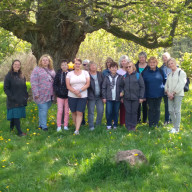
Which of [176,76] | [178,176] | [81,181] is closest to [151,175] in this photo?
[178,176]

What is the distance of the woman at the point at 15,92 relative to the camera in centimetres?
720

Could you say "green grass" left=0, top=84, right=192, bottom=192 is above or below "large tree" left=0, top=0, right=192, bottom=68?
below

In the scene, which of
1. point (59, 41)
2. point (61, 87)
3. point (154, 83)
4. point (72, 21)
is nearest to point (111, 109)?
point (154, 83)

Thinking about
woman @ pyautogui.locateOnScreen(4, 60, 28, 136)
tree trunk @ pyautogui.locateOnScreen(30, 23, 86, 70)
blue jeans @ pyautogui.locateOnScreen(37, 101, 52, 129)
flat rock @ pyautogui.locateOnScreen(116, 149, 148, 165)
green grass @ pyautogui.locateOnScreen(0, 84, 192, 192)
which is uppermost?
tree trunk @ pyautogui.locateOnScreen(30, 23, 86, 70)

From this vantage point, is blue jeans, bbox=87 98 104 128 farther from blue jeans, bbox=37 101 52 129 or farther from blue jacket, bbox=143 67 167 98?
blue jacket, bbox=143 67 167 98

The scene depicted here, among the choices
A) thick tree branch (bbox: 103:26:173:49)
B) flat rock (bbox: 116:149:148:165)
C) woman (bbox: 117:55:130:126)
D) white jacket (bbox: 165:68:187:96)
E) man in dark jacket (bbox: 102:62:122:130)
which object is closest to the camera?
flat rock (bbox: 116:149:148:165)

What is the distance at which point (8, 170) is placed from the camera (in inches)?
193

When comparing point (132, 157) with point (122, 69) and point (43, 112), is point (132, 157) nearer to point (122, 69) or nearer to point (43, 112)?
point (122, 69)

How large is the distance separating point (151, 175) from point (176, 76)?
340 centimetres

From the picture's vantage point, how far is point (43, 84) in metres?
7.63

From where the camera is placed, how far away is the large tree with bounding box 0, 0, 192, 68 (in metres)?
8.78

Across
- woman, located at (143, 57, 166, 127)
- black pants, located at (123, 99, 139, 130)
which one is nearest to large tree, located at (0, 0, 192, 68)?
woman, located at (143, 57, 166, 127)

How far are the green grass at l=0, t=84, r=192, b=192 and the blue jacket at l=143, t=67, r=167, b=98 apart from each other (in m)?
1.01

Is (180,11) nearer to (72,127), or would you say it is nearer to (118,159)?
(72,127)
